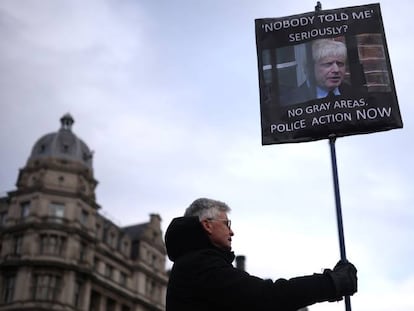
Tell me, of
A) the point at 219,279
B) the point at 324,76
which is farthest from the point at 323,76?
the point at 219,279

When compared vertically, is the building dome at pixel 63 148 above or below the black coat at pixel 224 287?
above

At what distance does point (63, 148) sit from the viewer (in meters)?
47.6

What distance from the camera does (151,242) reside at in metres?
53.9

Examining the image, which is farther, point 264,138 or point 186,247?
point 264,138

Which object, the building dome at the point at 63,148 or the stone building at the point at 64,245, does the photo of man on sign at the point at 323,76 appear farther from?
the building dome at the point at 63,148

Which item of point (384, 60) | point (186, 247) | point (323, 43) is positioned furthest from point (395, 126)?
point (186, 247)

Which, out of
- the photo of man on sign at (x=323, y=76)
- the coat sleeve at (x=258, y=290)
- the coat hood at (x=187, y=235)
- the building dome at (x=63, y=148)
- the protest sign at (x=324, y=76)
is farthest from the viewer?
the building dome at (x=63, y=148)

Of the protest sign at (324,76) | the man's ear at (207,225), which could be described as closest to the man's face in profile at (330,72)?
the protest sign at (324,76)

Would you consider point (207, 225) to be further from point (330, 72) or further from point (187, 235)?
point (330, 72)

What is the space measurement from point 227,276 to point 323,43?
3134 mm

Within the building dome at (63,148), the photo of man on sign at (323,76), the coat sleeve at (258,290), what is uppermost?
the building dome at (63,148)

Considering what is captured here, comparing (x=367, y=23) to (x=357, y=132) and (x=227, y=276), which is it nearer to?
(x=357, y=132)

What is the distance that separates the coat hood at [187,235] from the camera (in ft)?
14.1

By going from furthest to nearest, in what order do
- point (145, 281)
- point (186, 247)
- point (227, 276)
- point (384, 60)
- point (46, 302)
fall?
point (145, 281) < point (46, 302) < point (384, 60) < point (186, 247) < point (227, 276)
